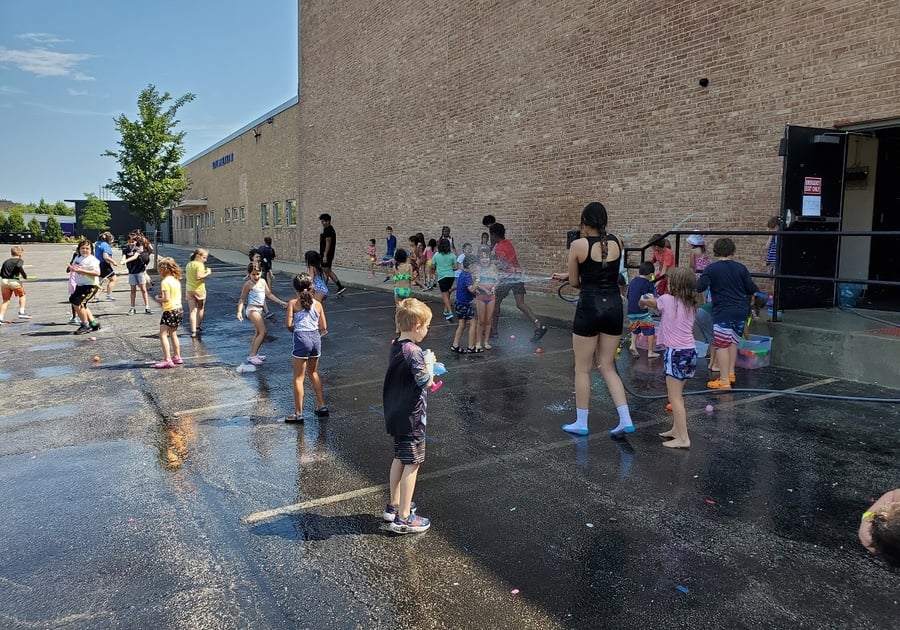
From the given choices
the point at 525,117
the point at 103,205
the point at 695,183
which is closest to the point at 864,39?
the point at 695,183

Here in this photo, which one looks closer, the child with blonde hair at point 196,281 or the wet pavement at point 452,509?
the wet pavement at point 452,509

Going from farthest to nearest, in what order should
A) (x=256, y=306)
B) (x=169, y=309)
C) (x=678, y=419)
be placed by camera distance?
1. (x=256, y=306)
2. (x=169, y=309)
3. (x=678, y=419)

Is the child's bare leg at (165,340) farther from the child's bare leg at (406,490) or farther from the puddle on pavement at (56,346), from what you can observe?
the child's bare leg at (406,490)

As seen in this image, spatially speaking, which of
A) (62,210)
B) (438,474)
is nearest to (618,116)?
(438,474)

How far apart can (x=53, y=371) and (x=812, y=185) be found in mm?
10916

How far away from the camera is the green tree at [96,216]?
83.8 m

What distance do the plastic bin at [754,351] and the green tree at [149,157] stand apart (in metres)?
26.4


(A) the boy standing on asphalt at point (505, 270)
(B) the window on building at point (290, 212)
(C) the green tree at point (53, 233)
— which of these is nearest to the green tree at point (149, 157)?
(B) the window on building at point (290, 212)

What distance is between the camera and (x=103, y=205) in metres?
86.5

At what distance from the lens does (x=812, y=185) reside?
355 inches

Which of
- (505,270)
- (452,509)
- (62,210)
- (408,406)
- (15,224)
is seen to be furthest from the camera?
(62,210)

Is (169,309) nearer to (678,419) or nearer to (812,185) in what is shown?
(678,419)

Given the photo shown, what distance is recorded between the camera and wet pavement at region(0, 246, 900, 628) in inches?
125

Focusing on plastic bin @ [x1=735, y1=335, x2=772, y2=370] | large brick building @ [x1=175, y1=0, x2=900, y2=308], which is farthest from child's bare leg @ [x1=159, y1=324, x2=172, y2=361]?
large brick building @ [x1=175, y1=0, x2=900, y2=308]
